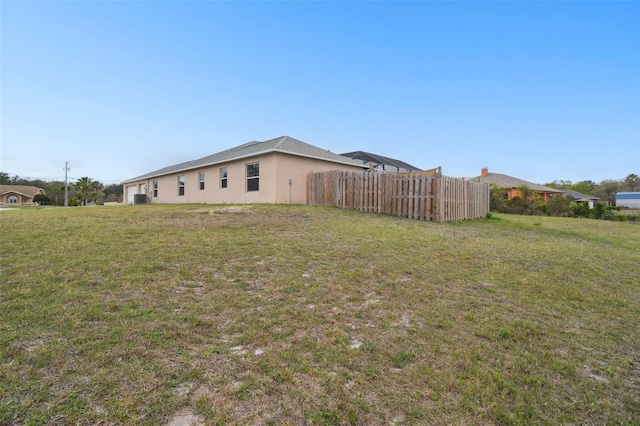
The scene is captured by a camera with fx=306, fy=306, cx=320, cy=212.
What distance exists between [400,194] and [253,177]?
23.4 feet

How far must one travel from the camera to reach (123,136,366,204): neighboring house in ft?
44.5

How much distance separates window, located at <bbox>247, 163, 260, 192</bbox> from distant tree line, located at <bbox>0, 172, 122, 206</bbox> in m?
37.7

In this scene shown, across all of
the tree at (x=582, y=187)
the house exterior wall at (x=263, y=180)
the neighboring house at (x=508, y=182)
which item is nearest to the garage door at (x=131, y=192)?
the house exterior wall at (x=263, y=180)

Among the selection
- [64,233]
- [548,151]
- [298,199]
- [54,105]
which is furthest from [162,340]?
[548,151]

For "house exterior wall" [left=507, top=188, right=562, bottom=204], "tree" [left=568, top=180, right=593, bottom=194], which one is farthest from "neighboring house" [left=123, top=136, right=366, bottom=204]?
"tree" [left=568, top=180, right=593, bottom=194]

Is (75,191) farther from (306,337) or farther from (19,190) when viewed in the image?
(306,337)

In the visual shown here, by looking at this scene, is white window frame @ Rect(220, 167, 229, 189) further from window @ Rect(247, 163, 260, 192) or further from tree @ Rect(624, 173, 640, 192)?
tree @ Rect(624, 173, 640, 192)

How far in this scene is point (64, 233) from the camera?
6.05m

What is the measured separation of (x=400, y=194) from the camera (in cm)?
1136

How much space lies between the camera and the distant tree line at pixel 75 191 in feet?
136

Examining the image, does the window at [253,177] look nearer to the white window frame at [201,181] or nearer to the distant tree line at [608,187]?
the white window frame at [201,181]

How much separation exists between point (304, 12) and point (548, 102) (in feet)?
39.5

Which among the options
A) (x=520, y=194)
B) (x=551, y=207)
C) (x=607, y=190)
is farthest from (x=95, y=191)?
(x=607, y=190)

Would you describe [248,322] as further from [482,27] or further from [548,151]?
[548,151]
